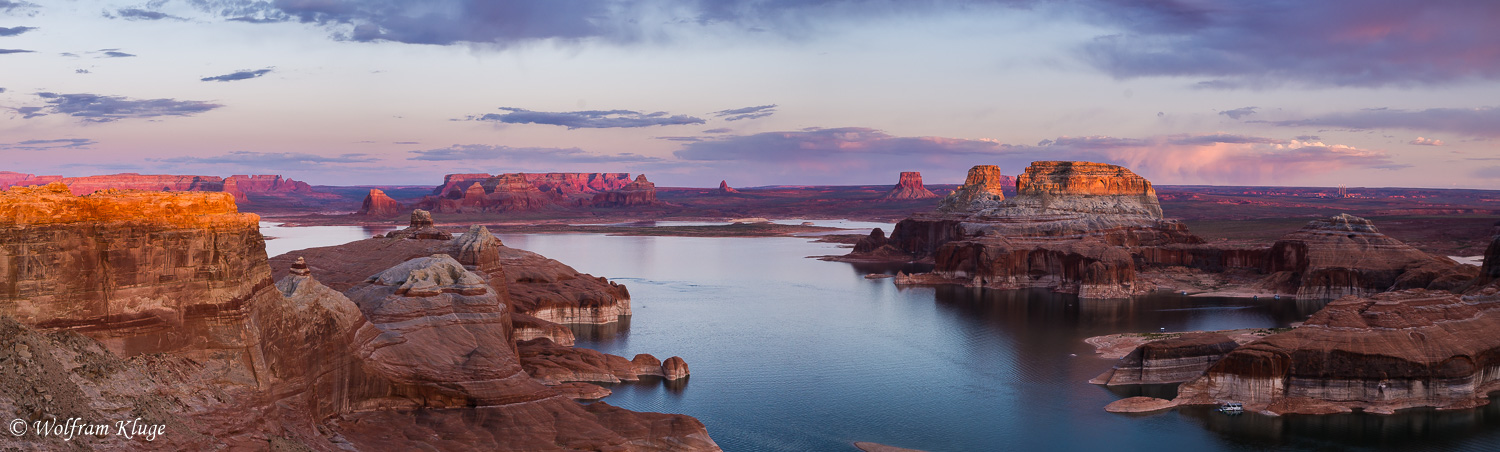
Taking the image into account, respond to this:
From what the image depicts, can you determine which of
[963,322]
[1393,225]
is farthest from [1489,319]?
[1393,225]

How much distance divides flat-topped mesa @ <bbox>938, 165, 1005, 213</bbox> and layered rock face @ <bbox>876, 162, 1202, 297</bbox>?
10.7 inches

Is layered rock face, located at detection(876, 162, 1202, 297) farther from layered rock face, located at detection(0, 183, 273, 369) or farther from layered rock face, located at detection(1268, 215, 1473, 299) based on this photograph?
layered rock face, located at detection(0, 183, 273, 369)

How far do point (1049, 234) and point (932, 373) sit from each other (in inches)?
2492

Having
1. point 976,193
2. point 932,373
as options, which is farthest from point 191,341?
point 976,193

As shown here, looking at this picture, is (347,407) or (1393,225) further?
(1393,225)

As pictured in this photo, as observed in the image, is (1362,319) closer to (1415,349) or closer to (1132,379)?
(1415,349)

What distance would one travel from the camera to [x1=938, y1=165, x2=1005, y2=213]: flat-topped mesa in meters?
158

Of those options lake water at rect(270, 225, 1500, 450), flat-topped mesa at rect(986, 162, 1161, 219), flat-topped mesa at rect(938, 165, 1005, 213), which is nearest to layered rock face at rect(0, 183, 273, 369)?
lake water at rect(270, 225, 1500, 450)

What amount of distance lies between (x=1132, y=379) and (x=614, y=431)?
102 ft

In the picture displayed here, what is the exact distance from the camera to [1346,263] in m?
99.4

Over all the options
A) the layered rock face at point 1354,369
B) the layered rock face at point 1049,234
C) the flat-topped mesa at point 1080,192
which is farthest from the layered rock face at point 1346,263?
the layered rock face at point 1354,369

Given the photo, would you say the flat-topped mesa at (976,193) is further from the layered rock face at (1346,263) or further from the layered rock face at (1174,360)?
the layered rock face at (1174,360)

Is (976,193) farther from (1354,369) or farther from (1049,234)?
(1354,369)

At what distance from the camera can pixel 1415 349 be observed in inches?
1911
